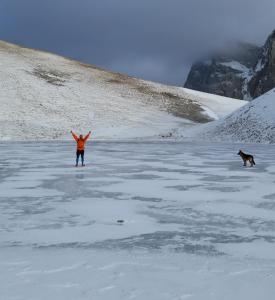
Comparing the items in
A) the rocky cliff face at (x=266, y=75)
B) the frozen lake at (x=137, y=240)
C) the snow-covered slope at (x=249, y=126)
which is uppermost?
the rocky cliff face at (x=266, y=75)

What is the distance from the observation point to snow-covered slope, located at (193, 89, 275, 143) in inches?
1506

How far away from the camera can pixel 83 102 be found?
58.2 m

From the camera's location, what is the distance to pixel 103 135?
1794 inches

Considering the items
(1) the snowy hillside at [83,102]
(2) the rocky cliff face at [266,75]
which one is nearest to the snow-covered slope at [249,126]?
(1) the snowy hillside at [83,102]

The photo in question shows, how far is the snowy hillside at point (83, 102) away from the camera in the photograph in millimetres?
47906

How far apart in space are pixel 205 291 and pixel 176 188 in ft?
23.3

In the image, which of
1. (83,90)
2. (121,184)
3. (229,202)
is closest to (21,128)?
(83,90)

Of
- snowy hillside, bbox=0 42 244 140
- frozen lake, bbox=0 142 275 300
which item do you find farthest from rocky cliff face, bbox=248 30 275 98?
frozen lake, bbox=0 142 275 300

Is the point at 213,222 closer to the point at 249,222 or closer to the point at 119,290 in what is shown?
the point at 249,222

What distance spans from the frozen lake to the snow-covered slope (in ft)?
85.9

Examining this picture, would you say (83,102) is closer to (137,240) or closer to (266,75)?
(137,240)

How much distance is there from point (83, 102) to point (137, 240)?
2063 inches

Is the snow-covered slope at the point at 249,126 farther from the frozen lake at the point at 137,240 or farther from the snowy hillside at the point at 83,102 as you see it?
the frozen lake at the point at 137,240

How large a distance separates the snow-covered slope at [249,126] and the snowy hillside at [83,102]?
573 cm
